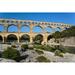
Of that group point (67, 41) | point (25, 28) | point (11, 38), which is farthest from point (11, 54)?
point (67, 41)

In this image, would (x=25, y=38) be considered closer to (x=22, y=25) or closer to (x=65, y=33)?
(x=22, y=25)

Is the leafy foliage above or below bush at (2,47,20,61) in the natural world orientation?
above

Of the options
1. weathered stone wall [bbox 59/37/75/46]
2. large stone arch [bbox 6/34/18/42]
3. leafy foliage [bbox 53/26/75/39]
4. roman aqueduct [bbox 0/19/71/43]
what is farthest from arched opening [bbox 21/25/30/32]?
weathered stone wall [bbox 59/37/75/46]

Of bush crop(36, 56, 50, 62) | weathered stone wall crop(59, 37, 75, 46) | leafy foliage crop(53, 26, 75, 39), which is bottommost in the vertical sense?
bush crop(36, 56, 50, 62)

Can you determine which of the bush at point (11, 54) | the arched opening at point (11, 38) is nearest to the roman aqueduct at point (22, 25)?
the arched opening at point (11, 38)

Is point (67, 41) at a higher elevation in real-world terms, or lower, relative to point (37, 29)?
lower

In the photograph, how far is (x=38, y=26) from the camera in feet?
18.9

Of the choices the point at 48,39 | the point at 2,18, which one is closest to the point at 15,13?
the point at 2,18

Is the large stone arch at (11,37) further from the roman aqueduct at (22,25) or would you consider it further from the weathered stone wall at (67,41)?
the weathered stone wall at (67,41)

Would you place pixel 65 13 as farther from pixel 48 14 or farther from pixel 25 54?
pixel 25 54

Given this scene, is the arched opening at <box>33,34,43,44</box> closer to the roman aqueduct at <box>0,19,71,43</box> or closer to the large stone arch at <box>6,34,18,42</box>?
the roman aqueduct at <box>0,19,71,43</box>

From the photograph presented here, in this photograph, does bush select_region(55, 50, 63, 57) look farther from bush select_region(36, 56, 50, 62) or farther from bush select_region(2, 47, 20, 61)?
bush select_region(2, 47, 20, 61)

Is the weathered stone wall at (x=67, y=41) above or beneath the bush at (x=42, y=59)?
above

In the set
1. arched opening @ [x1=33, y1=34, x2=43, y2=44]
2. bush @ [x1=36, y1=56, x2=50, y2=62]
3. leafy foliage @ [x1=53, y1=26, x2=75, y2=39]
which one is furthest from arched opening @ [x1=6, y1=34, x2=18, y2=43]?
leafy foliage @ [x1=53, y1=26, x2=75, y2=39]
